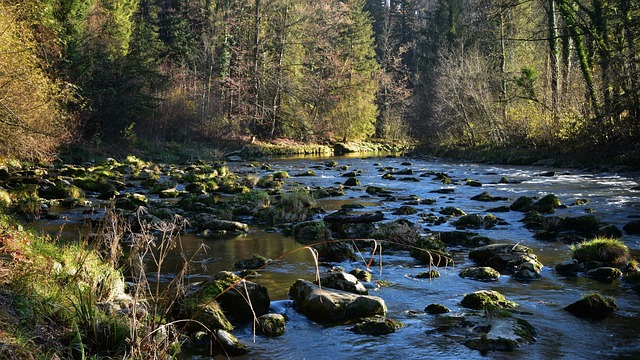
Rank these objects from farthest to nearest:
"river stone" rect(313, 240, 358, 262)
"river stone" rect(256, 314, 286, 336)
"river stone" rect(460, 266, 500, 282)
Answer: "river stone" rect(313, 240, 358, 262)
"river stone" rect(460, 266, 500, 282)
"river stone" rect(256, 314, 286, 336)

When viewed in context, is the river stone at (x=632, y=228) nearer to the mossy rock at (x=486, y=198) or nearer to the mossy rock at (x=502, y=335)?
the mossy rock at (x=486, y=198)

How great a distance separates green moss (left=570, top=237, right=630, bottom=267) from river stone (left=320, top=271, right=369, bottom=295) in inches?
148

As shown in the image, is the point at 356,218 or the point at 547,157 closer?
the point at 356,218

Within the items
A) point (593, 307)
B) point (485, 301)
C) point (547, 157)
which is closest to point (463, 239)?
point (485, 301)

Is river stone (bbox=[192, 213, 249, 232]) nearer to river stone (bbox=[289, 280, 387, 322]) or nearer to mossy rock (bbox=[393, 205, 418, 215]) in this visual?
mossy rock (bbox=[393, 205, 418, 215])

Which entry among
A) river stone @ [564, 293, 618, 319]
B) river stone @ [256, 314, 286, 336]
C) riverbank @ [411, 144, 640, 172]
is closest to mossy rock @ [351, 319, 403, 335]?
river stone @ [256, 314, 286, 336]

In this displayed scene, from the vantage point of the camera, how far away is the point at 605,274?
24.3ft

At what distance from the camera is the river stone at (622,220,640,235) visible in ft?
33.8

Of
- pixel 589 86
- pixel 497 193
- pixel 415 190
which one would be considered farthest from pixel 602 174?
pixel 415 190

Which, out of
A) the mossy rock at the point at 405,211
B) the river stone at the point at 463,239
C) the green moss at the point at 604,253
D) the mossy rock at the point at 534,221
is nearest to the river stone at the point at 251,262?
the river stone at the point at 463,239

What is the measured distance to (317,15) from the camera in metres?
46.2

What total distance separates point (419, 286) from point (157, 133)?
3106cm

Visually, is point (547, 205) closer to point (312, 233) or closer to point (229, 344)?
point (312, 233)

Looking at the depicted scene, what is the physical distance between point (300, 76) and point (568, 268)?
3983 cm
